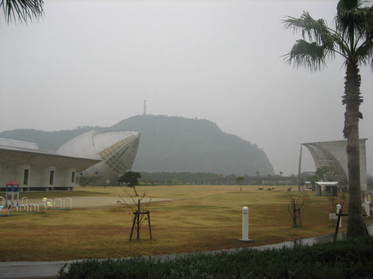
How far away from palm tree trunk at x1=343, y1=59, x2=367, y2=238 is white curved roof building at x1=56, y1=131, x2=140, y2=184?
73310 millimetres

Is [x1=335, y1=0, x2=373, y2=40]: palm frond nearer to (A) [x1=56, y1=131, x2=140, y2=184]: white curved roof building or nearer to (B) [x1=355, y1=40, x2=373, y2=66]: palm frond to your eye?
(B) [x1=355, y1=40, x2=373, y2=66]: palm frond

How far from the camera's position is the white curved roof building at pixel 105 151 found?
82.3m

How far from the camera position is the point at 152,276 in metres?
5.00

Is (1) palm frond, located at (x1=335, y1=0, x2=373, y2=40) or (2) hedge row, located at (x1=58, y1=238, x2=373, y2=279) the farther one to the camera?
(1) palm frond, located at (x1=335, y1=0, x2=373, y2=40)

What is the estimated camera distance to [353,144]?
482 inches

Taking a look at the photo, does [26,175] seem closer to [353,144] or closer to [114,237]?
[114,237]

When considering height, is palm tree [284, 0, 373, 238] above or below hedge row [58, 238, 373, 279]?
above

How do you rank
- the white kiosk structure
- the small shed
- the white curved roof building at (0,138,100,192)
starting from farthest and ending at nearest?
the white kiosk structure < the white curved roof building at (0,138,100,192) < the small shed

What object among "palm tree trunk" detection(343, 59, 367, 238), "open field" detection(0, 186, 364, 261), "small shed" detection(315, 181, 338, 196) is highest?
"palm tree trunk" detection(343, 59, 367, 238)

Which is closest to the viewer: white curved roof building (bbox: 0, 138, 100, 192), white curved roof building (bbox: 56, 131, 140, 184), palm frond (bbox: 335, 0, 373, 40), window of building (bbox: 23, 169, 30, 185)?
palm frond (bbox: 335, 0, 373, 40)

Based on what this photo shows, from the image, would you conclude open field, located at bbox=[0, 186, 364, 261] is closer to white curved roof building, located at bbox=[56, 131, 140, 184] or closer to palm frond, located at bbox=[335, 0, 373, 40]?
palm frond, located at bbox=[335, 0, 373, 40]

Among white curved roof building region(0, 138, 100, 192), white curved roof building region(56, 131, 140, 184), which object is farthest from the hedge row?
white curved roof building region(56, 131, 140, 184)

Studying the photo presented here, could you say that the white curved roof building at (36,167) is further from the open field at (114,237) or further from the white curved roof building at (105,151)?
the open field at (114,237)

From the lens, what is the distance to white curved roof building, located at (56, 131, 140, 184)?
82.3 meters
